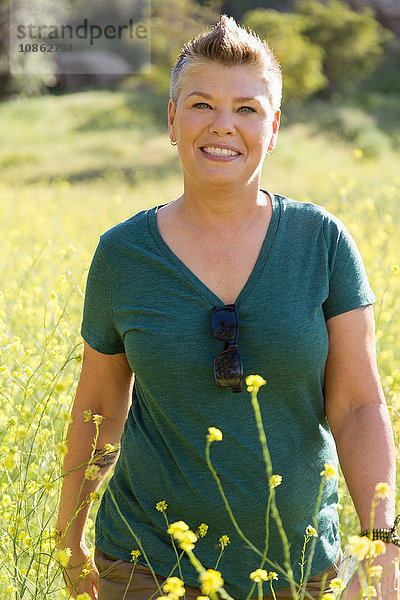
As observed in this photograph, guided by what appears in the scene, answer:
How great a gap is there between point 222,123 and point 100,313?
22.9 inches

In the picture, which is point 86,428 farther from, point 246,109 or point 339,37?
point 339,37

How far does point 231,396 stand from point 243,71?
0.79 meters

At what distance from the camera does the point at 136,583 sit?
186 centimetres

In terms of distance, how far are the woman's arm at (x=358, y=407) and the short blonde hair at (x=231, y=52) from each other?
0.61m

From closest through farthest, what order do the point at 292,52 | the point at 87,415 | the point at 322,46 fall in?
the point at 87,415 → the point at 292,52 → the point at 322,46

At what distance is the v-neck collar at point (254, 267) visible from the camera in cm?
184

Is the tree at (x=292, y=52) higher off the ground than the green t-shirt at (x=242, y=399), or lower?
higher

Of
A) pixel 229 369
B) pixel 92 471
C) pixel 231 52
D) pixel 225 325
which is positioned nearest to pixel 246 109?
pixel 231 52

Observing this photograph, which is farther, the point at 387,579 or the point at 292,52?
the point at 292,52

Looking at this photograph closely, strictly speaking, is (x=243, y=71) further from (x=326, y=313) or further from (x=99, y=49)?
(x=99, y=49)

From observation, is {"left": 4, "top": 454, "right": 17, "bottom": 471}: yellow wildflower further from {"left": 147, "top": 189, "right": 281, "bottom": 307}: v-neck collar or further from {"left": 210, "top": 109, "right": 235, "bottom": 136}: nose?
{"left": 210, "top": 109, "right": 235, "bottom": 136}: nose

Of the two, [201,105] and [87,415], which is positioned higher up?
[201,105]

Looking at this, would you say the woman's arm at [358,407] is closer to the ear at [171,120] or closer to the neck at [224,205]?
the neck at [224,205]

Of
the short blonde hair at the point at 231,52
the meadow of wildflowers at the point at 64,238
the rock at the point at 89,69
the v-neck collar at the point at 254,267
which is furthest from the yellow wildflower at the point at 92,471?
the rock at the point at 89,69
